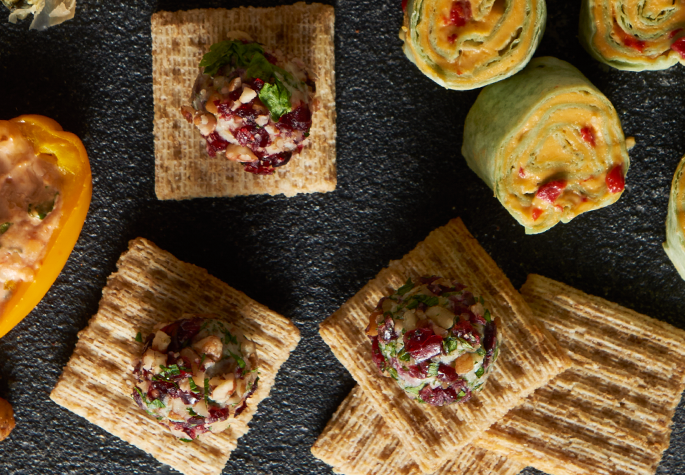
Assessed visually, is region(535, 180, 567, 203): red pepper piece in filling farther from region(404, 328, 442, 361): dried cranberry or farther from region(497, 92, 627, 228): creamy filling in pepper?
region(404, 328, 442, 361): dried cranberry

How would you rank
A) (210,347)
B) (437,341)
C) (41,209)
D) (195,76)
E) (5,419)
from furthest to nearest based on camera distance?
(5,419)
(195,76)
(41,209)
(210,347)
(437,341)

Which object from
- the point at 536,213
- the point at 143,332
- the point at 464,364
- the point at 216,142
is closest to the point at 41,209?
the point at 143,332

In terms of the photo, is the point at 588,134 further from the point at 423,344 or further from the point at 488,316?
the point at 423,344

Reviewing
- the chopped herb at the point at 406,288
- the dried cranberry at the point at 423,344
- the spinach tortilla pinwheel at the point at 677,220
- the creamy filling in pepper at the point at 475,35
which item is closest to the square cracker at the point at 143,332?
the chopped herb at the point at 406,288

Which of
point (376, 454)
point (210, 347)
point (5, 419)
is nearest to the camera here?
point (210, 347)

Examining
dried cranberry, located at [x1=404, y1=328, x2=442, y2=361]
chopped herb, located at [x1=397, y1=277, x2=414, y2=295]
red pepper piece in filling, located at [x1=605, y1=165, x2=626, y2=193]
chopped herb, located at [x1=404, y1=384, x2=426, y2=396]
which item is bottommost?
chopped herb, located at [x1=404, y1=384, x2=426, y2=396]

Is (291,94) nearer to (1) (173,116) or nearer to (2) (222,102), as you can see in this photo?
(2) (222,102)

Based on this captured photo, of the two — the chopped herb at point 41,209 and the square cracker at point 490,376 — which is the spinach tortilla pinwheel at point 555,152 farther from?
the chopped herb at point 41,209

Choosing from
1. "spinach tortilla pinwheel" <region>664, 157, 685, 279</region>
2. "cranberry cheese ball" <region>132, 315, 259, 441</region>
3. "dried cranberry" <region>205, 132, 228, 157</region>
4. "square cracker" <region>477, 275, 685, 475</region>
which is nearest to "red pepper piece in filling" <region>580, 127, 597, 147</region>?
"spinach tortilla pinwheel" <region>664, 157, 685, 279</region>

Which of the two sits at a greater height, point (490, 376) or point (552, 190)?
point (552, 190)
